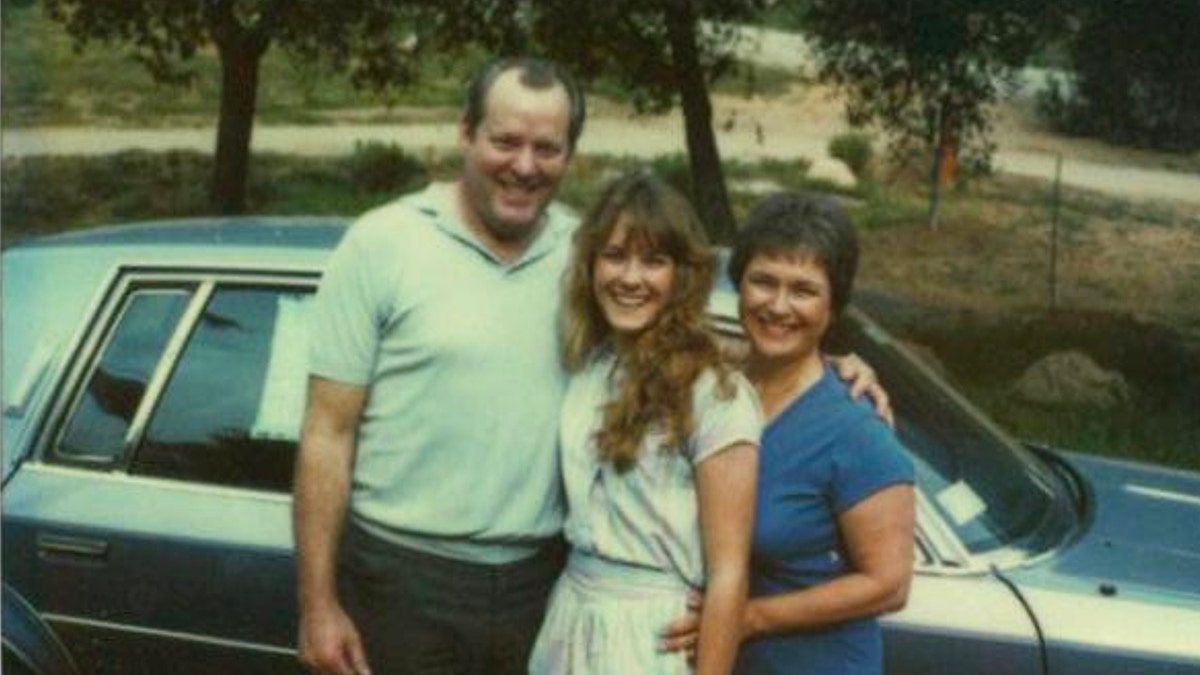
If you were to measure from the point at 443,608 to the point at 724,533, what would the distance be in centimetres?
55

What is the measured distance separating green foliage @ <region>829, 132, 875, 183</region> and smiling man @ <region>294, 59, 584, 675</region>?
48.6 feet

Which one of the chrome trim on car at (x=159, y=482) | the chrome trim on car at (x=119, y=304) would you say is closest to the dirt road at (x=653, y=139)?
the chrome trim on car at (x=119, y=304)

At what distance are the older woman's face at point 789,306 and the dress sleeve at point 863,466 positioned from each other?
17 cm

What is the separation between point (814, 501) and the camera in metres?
2.76

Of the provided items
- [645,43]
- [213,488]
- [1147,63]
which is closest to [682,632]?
[213,488]

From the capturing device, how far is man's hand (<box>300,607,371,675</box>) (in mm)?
2885

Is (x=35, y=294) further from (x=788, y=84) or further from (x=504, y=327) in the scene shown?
(x=788, y=84)

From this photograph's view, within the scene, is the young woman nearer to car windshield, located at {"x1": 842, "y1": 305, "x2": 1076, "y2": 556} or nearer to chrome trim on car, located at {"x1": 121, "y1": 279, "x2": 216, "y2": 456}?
car windshield, located at {"x1": 842, "y1": 305, "x2": 1076, "y2": 556}

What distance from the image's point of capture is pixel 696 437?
2.66 meters

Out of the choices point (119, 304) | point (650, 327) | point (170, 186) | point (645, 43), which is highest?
point (645, 43)

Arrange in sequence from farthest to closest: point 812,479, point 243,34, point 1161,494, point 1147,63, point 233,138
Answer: point 233,138 → point 243,34 → point 1147,63 → point 1161,494 → point 812,479

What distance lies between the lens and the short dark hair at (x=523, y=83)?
9.39ft

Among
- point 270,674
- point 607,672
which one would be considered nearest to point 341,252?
point 607,672

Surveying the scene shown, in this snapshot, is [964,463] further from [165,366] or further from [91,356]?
[91,356]
